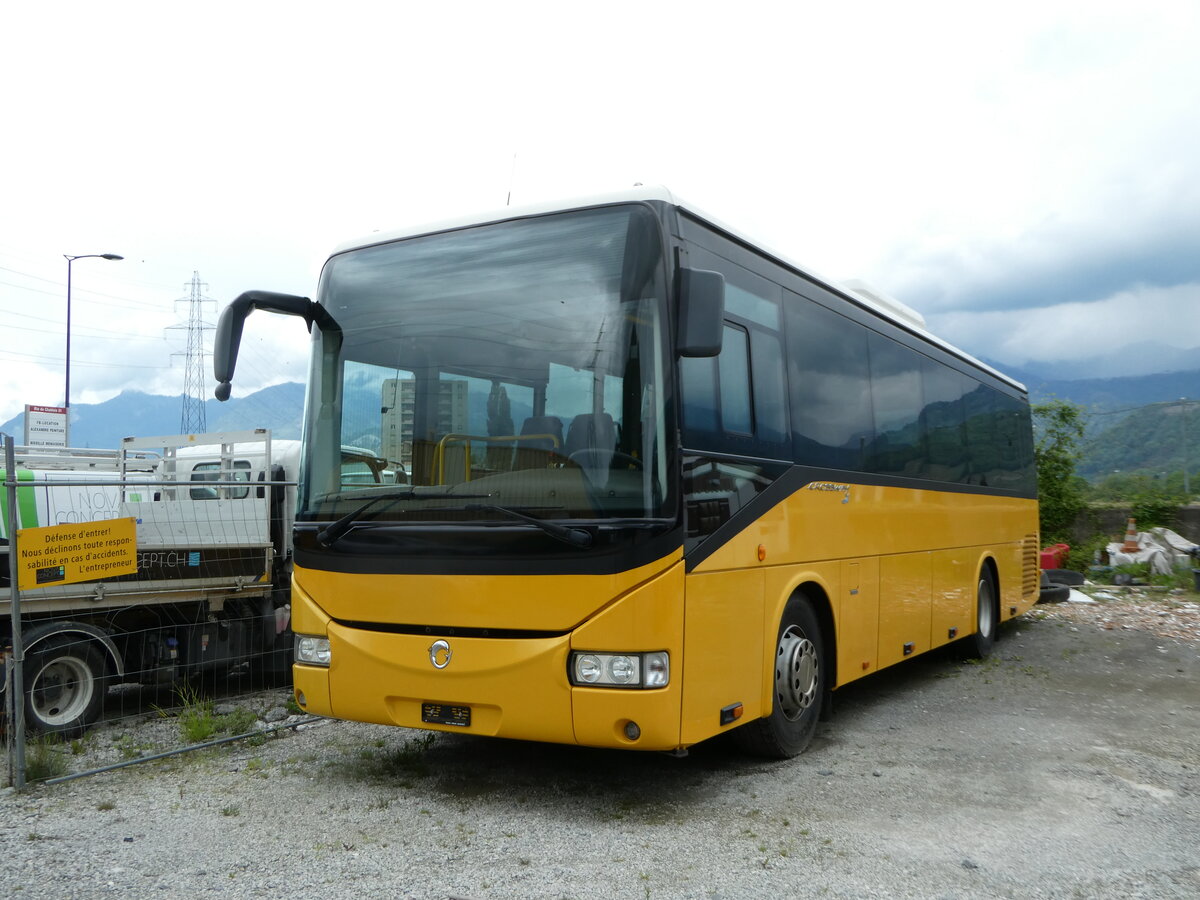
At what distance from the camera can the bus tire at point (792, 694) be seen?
626 cm

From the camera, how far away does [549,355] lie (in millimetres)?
5328

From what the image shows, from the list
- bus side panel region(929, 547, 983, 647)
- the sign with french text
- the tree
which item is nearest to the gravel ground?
bus side panel region(929, 547, 983, 647)

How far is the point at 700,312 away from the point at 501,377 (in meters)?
1.07

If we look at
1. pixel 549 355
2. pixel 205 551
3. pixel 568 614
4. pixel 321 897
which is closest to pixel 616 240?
pixel 549 355

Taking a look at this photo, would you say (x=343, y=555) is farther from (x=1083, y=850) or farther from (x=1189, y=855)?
(x=1189, y=855)

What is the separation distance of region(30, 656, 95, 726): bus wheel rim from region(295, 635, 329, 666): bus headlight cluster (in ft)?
8.73

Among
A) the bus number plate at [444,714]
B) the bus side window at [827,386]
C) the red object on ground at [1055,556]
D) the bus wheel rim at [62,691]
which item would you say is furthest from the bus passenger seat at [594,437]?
the red object on ground at [1055,556]

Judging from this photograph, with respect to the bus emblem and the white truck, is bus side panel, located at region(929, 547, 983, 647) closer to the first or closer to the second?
the bus emblem

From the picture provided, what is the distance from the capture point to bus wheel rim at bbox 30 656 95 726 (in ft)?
24.4

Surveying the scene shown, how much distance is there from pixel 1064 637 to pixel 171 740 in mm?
10299

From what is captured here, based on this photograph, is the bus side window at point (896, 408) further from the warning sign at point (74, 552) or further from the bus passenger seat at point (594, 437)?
the warning sign at point (74, 552)

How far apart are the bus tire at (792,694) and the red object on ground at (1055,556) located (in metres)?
13.7

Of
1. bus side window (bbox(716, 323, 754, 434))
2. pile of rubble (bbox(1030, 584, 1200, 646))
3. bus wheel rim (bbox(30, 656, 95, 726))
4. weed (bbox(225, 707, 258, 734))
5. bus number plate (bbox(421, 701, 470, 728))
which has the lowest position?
pile of rubble (bbox(1030, 584, 1200, 646))

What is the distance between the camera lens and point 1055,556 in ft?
62.4
